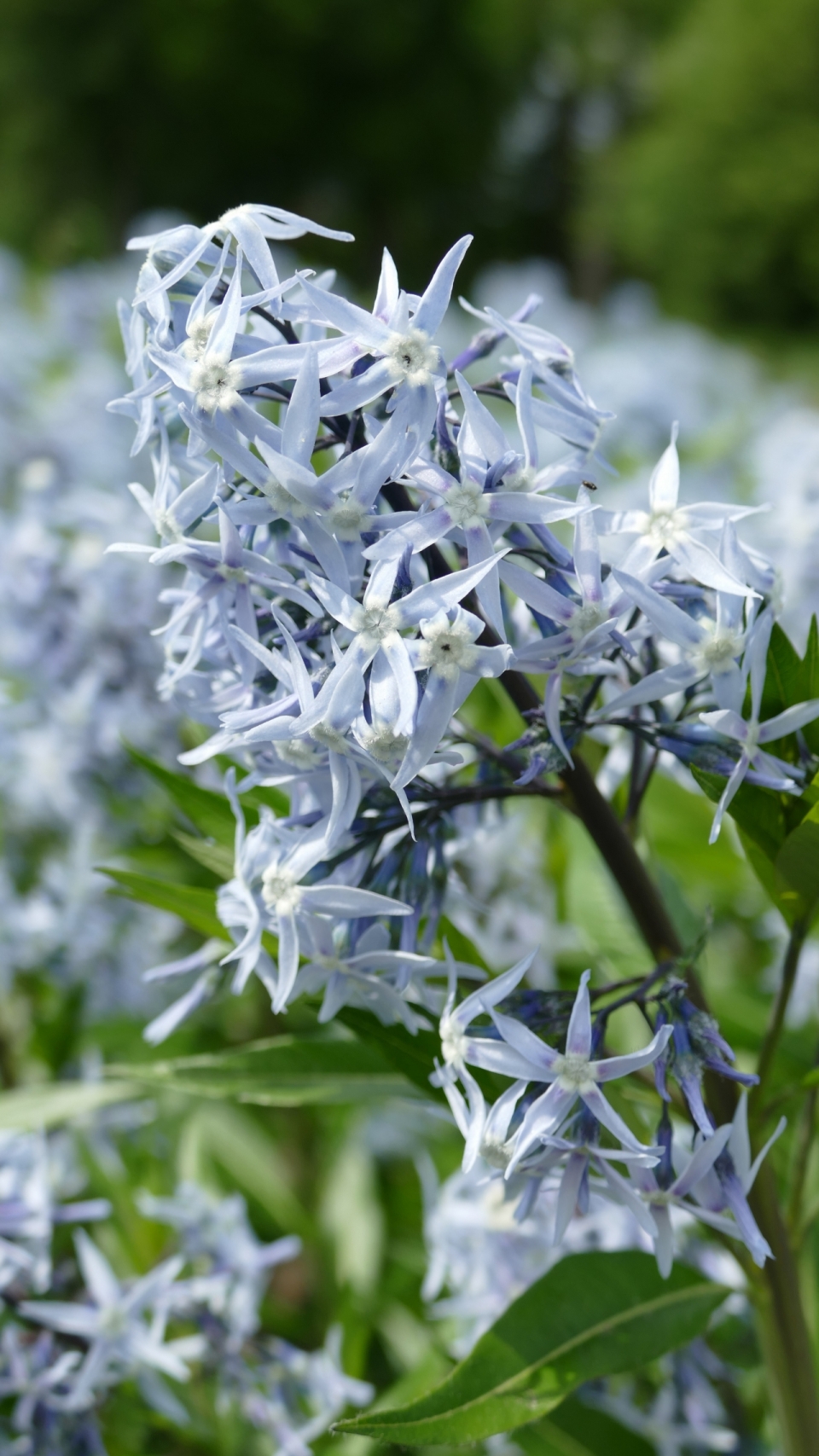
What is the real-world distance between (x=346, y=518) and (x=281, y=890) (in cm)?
25

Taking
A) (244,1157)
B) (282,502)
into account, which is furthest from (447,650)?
(244,1157)

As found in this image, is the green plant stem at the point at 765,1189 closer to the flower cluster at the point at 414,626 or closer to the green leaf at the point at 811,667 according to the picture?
the flower cluster at the point at 414,626

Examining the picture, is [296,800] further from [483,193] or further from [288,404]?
[483,193]

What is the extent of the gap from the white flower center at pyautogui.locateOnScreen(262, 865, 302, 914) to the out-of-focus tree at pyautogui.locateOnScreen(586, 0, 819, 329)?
65.0ft

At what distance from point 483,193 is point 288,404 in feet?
67.8

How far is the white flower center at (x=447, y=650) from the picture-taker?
0.65 metres

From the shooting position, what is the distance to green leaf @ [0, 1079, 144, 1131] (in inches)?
49.6

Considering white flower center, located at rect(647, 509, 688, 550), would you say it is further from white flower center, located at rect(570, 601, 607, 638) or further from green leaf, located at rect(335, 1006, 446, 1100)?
green leaf, located at rect(335, 1006, 446, 1100)

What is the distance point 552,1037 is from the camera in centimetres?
77

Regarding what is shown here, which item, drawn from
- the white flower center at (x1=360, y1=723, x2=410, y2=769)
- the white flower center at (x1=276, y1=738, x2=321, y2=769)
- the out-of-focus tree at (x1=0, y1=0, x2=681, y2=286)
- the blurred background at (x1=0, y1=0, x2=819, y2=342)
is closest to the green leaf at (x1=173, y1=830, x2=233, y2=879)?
the white flower center at (x1=276, y1=738, x2=321, y2=769)

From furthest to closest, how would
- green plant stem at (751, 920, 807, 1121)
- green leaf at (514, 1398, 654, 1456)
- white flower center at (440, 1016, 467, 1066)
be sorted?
green leaf at (514, 1398, 654, 1456) < green plant stem at (751, 920, 807, 1121) < white flower center at (440, 1016, 467, 1066)

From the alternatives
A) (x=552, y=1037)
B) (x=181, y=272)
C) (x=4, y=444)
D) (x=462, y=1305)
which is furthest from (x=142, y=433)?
(x=4, y=444)

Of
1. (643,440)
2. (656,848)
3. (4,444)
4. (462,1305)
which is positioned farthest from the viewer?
(643,440)

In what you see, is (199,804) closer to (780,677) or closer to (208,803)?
(208,803)
